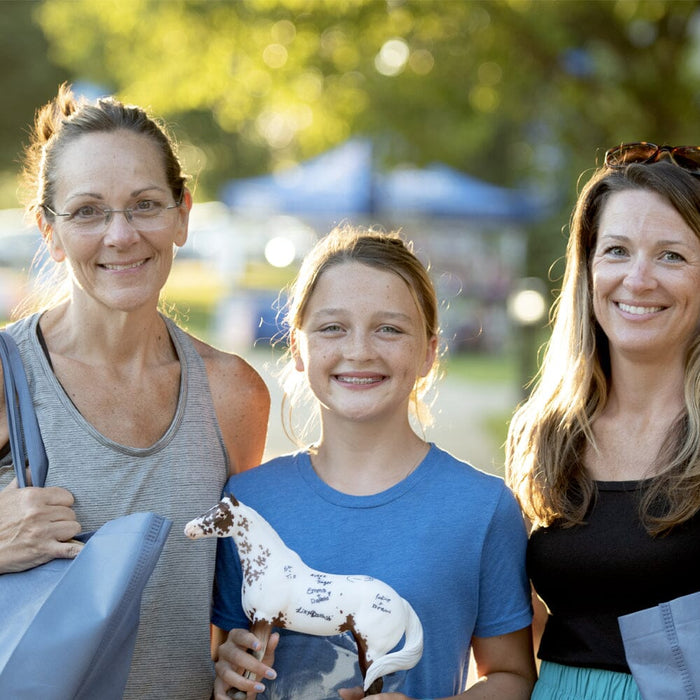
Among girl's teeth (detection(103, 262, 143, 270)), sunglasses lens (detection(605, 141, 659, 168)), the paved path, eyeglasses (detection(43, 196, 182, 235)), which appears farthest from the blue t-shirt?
the paved path

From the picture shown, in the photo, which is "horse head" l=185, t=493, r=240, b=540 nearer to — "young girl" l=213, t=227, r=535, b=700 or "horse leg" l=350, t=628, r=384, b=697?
"young girl" l=213, t=227, r=535, b=700

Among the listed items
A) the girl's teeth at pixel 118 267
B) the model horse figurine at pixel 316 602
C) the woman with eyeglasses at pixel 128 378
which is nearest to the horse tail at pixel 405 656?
the model horse figurine at pixel 316 602

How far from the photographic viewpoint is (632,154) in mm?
3086

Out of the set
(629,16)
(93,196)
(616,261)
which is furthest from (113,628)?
(629,16)

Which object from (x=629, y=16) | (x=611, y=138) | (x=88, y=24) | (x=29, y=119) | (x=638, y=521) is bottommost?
(x=638, y=521)

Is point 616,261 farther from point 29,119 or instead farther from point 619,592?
point 29,119

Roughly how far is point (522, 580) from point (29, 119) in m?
27.6

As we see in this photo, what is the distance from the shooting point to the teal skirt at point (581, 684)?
2.61 meters

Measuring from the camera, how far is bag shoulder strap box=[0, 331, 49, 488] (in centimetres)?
264

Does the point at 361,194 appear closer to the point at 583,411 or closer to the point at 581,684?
the point at 583,411

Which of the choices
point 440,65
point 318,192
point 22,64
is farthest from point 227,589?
point 22,64

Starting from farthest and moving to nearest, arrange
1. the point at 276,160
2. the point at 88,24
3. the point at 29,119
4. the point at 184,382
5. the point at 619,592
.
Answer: the point at 276,160 → the point at 29,119 → the point at 88,24 → the point at 184,382 → the point at 619,592

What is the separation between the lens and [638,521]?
2.71m

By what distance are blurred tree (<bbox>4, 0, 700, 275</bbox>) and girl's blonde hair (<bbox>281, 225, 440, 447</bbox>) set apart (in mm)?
6728
